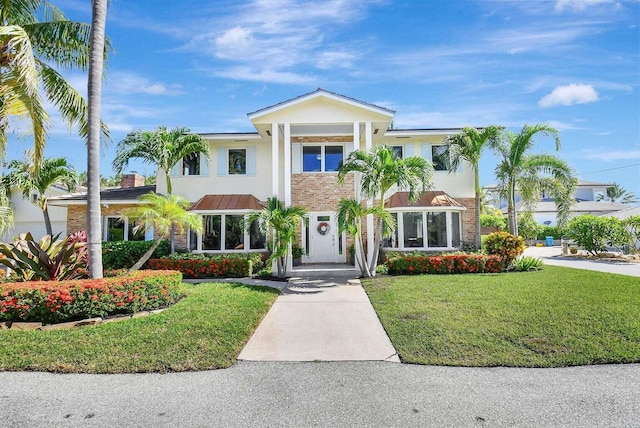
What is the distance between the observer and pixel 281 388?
4.69 m

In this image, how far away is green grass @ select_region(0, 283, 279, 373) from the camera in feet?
17.5

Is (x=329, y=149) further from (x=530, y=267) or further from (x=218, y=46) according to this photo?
(x=530, y=267)

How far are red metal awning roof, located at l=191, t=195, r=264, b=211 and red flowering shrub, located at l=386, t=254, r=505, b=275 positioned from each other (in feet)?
24.1

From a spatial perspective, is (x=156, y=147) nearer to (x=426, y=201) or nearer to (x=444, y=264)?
(x=426, y=201)

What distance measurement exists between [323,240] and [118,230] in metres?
10.9

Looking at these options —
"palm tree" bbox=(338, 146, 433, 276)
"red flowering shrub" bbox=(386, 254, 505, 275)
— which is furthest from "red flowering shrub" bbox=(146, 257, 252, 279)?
"red flowering shrub" bbox=(386, 254, 505, 275)

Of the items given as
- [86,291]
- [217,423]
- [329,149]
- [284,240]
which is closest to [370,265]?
[284,240]

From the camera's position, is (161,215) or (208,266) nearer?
(161,215)

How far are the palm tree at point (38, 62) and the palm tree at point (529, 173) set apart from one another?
56.0ft

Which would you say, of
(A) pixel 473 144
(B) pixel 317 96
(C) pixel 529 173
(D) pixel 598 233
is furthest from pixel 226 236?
(D) pixel 598 233

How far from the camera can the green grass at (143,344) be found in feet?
17.5

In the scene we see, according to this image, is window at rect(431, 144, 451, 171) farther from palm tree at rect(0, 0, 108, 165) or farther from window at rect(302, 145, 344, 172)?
palm tree at rect(0, 0, 108, 165)

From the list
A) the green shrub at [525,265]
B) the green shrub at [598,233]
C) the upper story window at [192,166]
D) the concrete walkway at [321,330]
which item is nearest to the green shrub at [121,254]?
the upper story window at [192,166]

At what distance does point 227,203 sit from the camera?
17.3 metres
